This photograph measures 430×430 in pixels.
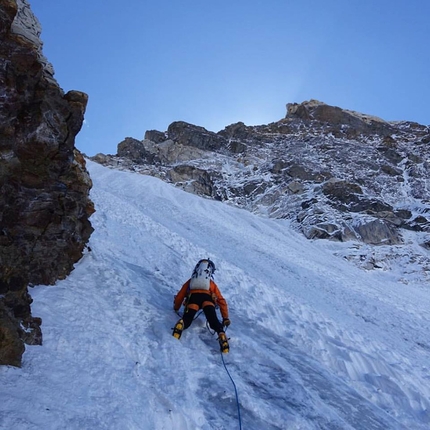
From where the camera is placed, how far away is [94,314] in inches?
251

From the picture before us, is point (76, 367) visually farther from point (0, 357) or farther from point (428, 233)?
point (428, 233)

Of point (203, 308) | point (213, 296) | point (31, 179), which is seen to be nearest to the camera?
point (31, 179)

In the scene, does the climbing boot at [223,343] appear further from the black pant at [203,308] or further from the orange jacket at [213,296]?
the orange jacket at [213,296]

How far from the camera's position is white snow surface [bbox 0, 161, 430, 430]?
14.1ft

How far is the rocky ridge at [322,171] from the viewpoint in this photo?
126 ft

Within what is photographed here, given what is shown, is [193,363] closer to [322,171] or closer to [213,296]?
[213,296]

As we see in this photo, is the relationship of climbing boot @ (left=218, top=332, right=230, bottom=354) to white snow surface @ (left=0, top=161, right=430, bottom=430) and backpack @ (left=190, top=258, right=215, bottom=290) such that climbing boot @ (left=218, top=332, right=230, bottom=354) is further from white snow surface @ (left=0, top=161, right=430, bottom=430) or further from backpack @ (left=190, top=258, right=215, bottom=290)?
backpack @ (left=190, top=258, right=215, bottom=290)

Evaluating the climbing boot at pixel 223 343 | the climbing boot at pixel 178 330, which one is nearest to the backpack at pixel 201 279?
the climbing boot at pixel 178 330

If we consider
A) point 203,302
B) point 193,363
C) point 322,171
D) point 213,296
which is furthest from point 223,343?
point 322,171

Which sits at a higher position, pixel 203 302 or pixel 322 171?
pixel 322 171

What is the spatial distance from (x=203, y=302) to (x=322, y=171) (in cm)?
6013

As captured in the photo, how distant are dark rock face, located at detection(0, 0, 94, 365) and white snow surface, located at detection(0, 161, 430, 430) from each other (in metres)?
0.46

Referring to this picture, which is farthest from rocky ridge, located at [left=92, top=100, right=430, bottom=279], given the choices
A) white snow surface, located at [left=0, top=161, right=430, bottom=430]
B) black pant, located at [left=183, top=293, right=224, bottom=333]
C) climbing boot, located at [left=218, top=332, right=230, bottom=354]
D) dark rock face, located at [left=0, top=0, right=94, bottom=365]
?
dark rock face, located at [left=0, top=0, right=94, bottom=365]

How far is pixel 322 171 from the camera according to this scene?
206 feet
